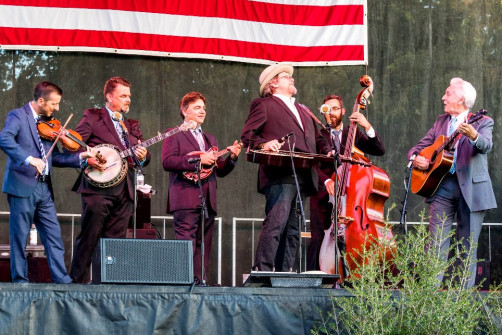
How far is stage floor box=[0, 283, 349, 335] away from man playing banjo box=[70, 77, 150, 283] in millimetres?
1610

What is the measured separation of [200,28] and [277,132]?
359 cm

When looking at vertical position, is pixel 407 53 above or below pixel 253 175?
above

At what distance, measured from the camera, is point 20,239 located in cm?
696

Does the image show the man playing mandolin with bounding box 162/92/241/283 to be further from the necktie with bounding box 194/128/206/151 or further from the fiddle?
the fiddle

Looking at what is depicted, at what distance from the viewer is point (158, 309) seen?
5781 millimetres

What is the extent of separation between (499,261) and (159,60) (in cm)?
509

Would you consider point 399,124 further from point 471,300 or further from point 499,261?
point 471,300

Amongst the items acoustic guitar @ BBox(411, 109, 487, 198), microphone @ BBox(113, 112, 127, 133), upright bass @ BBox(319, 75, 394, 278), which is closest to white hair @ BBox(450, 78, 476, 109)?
acoustic guitar @ BBox(411, 109, 487, 198)

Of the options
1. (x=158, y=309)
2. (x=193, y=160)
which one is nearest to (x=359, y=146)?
(x=193, y=160)

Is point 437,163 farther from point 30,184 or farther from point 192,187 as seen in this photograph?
point 30,184

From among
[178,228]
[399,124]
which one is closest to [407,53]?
[399,124]

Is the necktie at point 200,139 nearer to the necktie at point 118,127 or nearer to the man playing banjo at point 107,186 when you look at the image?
the man playing banjo at point 107,186

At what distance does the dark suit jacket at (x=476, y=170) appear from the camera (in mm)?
7652

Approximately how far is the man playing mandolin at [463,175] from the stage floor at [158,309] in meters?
2.13
